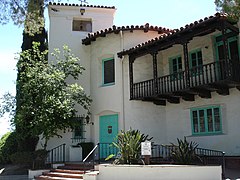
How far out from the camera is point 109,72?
1834 centimetres

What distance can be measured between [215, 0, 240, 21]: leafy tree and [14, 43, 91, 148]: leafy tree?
372 inches

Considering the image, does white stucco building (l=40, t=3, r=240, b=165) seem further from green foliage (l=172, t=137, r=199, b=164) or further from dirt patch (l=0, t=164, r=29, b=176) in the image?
green foliage (l=172, t=137, r=199, b=164)

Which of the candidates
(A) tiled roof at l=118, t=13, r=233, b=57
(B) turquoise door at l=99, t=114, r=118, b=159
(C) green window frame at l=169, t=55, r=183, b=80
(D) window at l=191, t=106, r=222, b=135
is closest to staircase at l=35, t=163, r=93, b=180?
(B) turquoise door at l=99, t=114, r=118, b=159

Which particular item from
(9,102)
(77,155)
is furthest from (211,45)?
(9,102)

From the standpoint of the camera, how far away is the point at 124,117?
16891 mm

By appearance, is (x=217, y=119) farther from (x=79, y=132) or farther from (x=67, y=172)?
(x=79, y=132)

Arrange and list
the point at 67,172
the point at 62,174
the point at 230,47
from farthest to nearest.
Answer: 1. the point at 230,47
2. the point at 67,172
3. the point at 62,174

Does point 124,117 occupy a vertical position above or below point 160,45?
below

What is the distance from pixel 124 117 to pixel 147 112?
1251 mm

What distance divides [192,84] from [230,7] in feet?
20.1

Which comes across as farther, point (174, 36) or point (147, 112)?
point (147, 112)

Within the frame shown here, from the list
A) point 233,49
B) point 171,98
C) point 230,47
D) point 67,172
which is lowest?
point 67,172

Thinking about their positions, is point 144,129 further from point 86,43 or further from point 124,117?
point 86,43

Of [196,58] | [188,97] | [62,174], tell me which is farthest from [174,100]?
[62,174]
